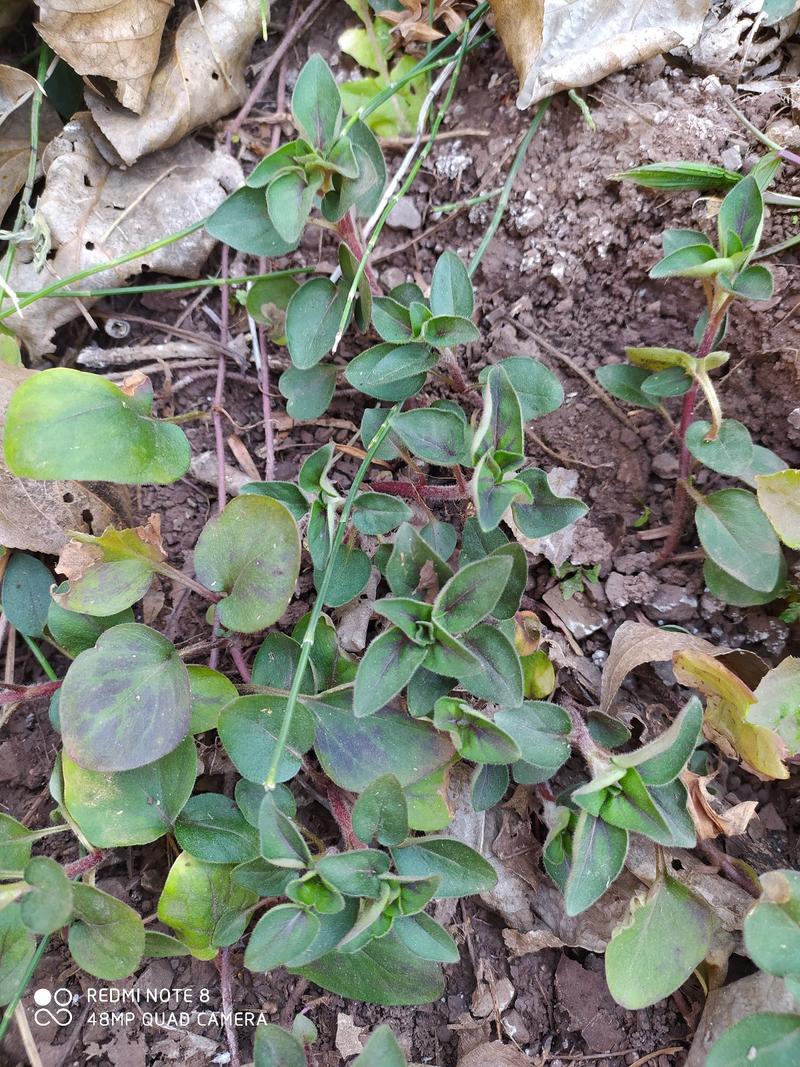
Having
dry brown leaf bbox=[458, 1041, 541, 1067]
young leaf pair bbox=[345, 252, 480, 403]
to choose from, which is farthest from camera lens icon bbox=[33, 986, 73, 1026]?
young leaf pair bbox=[345, 252, 480, 403]

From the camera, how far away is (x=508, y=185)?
1864 millimetres

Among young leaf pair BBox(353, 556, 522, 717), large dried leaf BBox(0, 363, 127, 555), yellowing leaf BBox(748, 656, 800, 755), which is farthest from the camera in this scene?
large dried leaf BBox(0, 363, 127, 555)

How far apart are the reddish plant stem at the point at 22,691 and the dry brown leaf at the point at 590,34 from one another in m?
1.81

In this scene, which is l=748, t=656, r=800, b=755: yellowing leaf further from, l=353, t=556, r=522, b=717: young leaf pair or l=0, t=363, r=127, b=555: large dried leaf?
l=0, t=363, r=127, b=555: large dried leaf

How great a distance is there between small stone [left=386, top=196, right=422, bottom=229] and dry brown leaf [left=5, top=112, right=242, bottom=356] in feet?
1.42

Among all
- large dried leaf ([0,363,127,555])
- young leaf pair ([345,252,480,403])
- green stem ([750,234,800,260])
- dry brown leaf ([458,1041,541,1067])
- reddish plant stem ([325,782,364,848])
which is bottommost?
dry brown leaf ([458,1041,541,1067])

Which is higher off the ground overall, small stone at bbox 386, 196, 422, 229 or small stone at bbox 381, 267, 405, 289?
small stone at bbox 386, 196, 422, 229

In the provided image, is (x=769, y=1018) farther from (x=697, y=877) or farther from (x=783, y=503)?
(x=783, y=503)

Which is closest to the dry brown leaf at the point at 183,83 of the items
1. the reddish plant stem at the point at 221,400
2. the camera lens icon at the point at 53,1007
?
the reddish plant stem at the point at 221,400

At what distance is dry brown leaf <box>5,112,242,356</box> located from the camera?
1.99 metres

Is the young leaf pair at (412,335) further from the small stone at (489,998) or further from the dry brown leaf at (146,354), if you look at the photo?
the small stone at (489,998)

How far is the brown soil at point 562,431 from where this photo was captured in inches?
63.5

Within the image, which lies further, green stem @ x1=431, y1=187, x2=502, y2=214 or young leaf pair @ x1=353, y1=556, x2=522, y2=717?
green stem @ x1=431, y1=187, x2=502, y2=214

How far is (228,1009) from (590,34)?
2381 millimetres
